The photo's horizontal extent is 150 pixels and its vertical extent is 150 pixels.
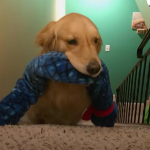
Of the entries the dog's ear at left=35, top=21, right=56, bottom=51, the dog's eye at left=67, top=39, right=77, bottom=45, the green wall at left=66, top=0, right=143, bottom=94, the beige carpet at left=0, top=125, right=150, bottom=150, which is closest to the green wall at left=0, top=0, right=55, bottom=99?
the dog's ear at left=35, top=21, right=56, bottom=51

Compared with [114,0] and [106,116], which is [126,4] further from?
[106,116]

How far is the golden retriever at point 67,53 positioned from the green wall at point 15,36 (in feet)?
0.91

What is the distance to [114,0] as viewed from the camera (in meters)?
3.52

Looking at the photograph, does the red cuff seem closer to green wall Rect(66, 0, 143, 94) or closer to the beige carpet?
the beige carpet

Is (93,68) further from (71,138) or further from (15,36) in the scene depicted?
(15,36)

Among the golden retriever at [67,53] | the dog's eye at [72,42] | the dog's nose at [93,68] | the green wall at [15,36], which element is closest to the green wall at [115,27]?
the green wall at [15,36]

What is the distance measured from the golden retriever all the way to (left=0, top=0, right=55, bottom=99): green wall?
10.9 inches

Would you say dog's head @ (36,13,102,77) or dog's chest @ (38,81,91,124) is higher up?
dog's head @ (36,13,102,77)

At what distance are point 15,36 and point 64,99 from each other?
66 cm

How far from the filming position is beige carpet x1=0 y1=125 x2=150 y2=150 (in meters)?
0.55

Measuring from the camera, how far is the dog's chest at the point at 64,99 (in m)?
0.92

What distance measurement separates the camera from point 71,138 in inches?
23.5

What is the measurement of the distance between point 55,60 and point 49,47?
248 mm

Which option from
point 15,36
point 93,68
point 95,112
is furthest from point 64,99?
point 15,36
